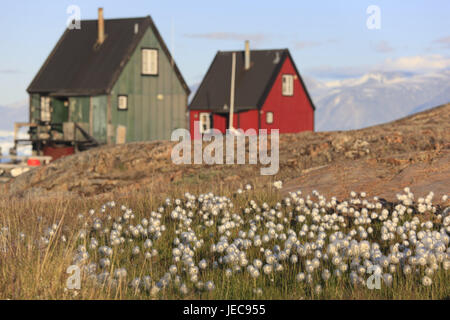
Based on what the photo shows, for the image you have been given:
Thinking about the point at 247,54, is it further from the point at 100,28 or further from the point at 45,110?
the point at 45,110

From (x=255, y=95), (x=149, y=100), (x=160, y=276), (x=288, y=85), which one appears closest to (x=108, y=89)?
(x=149, y=100)

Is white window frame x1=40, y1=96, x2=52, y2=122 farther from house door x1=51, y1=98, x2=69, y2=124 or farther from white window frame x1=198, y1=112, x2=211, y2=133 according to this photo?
white window frame x1=198, y1=112, x2=211, y2=133

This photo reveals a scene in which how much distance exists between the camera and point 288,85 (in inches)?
1770

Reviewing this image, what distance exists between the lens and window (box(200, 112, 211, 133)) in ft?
146

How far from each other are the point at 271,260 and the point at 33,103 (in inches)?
1472

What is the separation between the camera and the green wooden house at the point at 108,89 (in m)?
36.6

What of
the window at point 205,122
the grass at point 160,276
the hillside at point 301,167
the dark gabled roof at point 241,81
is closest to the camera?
the grass at point 160,276

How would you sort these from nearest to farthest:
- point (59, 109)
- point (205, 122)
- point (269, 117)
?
1. point (59, 109)
2. point (269, 117)
3. point (205, 122)

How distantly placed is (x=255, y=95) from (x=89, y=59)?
11.8 m

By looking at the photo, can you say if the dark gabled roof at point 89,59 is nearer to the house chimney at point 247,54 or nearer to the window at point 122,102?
the window at point 122,102

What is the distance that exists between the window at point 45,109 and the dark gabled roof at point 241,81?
10345 millimetres

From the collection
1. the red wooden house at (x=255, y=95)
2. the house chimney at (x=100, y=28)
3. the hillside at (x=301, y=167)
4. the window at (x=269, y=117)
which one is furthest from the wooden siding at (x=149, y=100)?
the hillside at (x=301, y=167)
